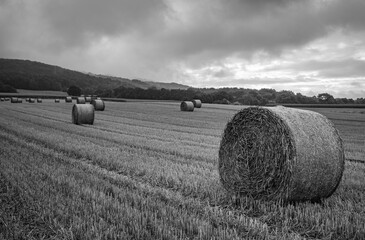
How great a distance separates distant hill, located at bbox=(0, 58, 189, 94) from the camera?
10315 centimetres

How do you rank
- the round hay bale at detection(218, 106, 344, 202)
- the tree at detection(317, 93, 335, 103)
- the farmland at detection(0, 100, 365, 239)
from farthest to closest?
the tree at detection(317, 93, 335, 103) < the round hay bale at detection(218, 106, 344, 202) < the farmland at detection(0, 100, 365, 239)

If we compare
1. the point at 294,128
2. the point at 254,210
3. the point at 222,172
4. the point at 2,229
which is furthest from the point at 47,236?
the point at 294,128

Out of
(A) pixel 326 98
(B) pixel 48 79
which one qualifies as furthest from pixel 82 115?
(B) pixel 48 79

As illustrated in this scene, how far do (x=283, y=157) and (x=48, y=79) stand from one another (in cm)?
11477

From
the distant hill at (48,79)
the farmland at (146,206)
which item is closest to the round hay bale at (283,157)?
the farmland at (146,206)

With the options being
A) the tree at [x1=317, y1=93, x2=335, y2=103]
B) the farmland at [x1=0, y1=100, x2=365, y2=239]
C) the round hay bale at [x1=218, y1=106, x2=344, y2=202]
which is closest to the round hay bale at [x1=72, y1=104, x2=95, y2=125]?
the farmland at [x1=0, y1=100, x2=365, y2=239]

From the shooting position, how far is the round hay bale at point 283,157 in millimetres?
5801

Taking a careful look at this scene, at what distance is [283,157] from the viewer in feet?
19.6

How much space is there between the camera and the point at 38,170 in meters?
7.84

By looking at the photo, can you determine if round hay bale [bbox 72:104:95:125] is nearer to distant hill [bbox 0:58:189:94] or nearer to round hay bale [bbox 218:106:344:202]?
round hay bale [bbox 218:106:344:202]

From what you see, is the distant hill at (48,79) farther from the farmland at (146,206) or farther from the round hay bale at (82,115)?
the farmland at (146,206)

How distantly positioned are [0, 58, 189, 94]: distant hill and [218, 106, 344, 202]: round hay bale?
93.2 m

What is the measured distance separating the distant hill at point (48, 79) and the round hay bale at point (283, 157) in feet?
306

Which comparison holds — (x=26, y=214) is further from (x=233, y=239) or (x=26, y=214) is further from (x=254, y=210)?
(x=254, y=210)
